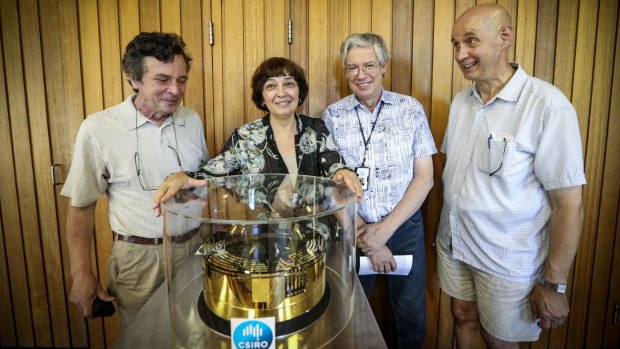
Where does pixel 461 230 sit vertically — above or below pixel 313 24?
below

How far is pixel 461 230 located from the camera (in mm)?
1787

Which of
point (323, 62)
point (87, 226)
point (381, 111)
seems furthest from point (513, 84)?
point (87, 226)

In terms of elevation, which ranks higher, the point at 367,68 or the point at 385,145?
the point at 367,68

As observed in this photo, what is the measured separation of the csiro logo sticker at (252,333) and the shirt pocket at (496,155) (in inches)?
49.3

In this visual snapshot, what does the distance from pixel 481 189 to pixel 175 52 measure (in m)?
1.56

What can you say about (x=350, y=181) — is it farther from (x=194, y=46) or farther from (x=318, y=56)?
(x=194, y=46)

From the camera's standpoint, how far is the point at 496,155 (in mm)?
1606

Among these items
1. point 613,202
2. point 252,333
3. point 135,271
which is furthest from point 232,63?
point 613,202

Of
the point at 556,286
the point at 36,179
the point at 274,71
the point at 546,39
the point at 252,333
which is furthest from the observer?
the point at 36,179

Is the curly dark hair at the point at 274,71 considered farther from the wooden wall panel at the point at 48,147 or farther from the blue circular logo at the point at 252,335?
the wooden wall panel at the point at 48,147

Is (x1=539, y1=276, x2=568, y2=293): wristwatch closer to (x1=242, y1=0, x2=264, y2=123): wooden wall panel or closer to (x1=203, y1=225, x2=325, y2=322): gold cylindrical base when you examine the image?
(x1=203, y1=225, x2=325, y2=322): gold cylindrical base

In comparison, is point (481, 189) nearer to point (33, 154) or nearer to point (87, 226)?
point (87, 226)

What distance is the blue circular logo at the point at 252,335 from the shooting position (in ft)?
2.72

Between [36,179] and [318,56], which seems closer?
[318,56]
